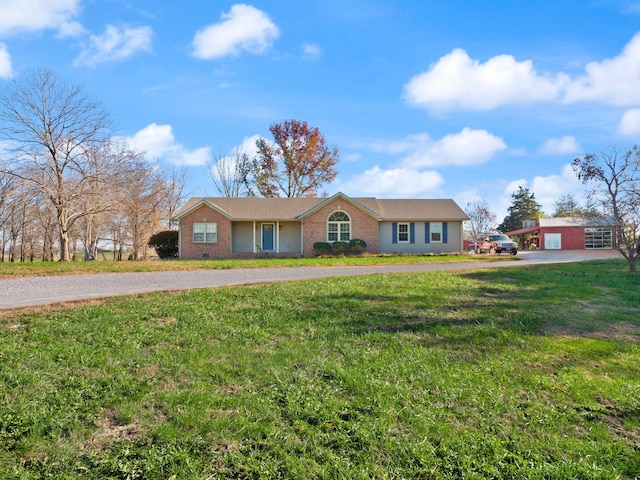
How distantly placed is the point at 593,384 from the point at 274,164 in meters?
40.4

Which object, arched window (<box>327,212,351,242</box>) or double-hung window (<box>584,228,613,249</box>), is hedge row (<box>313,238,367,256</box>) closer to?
arched window (<box>327,212,351,242</box>)

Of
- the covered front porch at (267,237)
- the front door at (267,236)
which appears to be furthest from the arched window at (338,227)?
the front door at (267,236)

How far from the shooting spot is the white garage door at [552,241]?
128 ft

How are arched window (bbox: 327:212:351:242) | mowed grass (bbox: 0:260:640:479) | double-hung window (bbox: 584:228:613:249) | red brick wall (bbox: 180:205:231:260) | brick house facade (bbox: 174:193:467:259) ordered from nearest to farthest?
mowed grass (bbox: 0:260:640:479) → red brick wall (bbox: 180:205:231:260) → brick house facade (bbox: 174:193:467:259) → arched window (bbox: 327:212:351:242) → double-hung window (bbox: 584:228:613:249)

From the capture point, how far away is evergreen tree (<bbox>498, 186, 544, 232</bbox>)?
57.2 meters

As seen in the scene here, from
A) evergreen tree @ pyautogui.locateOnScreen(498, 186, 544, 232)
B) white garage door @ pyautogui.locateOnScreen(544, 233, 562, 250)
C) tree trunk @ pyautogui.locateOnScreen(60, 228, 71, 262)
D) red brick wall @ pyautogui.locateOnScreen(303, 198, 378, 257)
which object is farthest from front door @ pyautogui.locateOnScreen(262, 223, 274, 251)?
evergreen tree @ pyautogui.locateOnScreen(498, 186, 544, 232)

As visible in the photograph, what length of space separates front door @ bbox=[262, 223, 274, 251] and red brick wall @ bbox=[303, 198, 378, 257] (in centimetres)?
256

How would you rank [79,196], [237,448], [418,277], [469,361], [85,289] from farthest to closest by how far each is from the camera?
1. [79,196]
2. [418,277]
3. [85,289]
4. [469,361]
5. [237,448]

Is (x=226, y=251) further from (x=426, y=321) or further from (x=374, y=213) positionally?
(x=426, y=321)

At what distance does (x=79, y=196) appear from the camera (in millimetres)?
23797

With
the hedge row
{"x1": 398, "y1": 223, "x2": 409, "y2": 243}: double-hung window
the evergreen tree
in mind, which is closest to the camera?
the hedge row

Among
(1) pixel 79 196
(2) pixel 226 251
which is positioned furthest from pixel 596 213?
(1) pixel 79 196

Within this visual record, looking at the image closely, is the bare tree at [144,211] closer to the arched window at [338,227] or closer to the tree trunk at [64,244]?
the tree trunk at [64,244]

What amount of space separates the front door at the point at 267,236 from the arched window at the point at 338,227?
399cm
